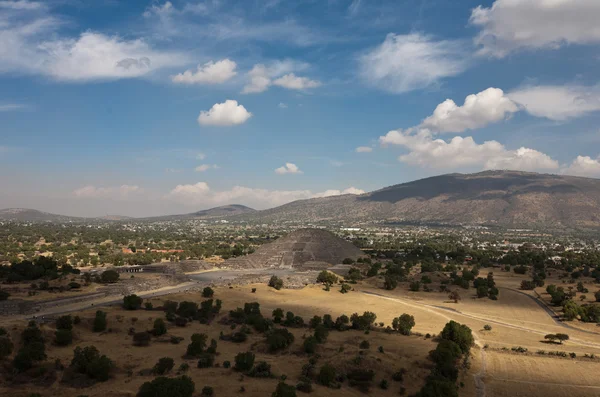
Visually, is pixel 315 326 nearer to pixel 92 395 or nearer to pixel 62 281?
pixel 92 395

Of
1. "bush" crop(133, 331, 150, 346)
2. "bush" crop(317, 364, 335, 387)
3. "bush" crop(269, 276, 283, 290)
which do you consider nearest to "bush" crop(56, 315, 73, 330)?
"bush" crop(133, 331, 150, 346)

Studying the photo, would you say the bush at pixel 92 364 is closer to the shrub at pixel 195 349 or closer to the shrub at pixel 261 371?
the shrub at pixel 195 349

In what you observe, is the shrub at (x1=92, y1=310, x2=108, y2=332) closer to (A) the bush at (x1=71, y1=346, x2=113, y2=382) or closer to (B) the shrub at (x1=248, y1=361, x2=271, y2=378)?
(A) the bush at (x1=71, y1=346, x2=113, y2=382)

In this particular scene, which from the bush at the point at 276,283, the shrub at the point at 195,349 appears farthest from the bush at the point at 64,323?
the bush at the point at 276,283

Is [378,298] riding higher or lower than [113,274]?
lower

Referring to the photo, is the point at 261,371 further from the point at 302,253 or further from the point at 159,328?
the point at 302,253

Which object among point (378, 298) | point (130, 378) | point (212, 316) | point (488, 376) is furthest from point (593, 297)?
point (130, 378)

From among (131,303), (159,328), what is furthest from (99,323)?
(131,303)
